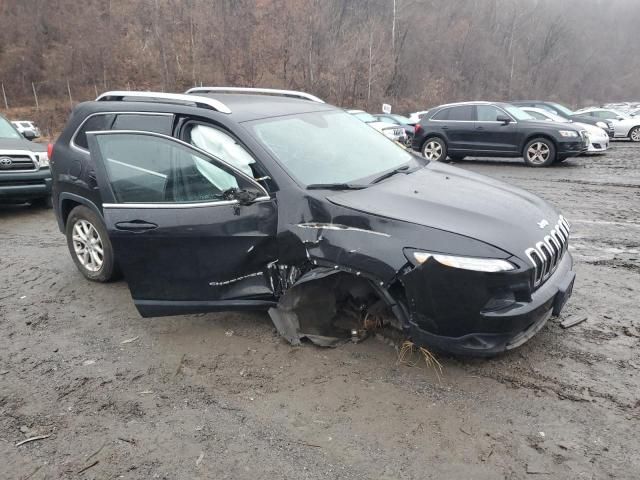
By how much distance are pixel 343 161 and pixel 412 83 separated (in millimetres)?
53109

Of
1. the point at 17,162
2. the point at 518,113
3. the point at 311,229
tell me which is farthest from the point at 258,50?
the point at 311,229

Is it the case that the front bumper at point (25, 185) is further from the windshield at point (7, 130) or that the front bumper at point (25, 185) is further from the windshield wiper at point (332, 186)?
the windshield wiper at point (332, 186)

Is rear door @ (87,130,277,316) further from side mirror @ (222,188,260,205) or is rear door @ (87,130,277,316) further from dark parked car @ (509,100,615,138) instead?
dark parked car @ (509,100,615,138)

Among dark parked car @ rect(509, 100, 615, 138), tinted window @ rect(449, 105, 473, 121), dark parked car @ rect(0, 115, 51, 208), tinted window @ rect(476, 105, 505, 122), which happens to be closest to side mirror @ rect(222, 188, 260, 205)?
dark parked car @ rect(0, 115, 51, 208)

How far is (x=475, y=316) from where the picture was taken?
2.98 m

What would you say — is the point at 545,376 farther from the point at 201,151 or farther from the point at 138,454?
the point at 201,151

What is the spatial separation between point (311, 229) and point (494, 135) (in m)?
11.2

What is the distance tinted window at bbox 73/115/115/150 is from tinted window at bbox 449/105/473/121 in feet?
36.4

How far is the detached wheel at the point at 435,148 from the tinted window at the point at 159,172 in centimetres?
1147

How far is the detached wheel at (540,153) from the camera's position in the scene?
12.6 m

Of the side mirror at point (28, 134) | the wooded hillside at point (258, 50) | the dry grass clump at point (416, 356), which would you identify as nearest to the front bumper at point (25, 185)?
the side mirror at point (28, 134)

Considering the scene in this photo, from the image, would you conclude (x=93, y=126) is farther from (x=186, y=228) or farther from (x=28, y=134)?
(x=28, y=134)

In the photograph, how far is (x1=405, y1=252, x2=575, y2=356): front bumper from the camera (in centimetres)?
295

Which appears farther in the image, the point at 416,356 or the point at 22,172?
the point at 22,172
